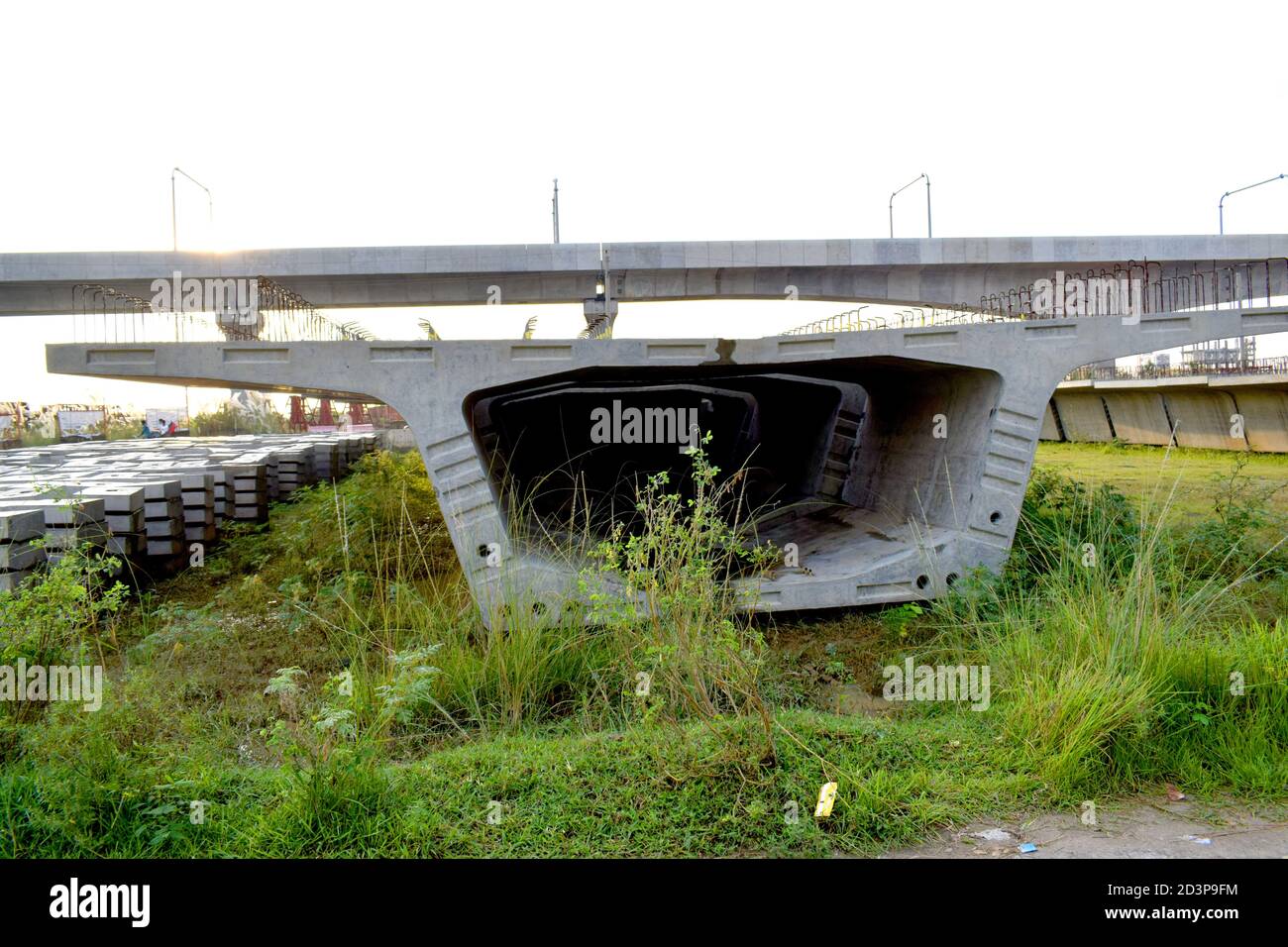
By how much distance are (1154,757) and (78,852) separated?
4910 millimetres

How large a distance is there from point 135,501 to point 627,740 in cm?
714

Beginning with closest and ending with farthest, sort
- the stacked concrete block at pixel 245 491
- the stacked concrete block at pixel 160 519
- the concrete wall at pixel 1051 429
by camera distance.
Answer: the stacked concrete block at pixel 160 519 → the stacked concrete block at pixel 245 491 → the concrete wall at pixel 1051 429

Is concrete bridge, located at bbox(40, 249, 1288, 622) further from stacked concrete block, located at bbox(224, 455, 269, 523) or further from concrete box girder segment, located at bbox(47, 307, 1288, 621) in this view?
stacked concrete block, located at bbox(224, 455, 269, 523)

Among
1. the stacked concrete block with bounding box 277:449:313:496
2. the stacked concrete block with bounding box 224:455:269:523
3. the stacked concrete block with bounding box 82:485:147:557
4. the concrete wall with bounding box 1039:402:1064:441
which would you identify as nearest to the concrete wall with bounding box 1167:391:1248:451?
the concrete wall with bounding box 1039:402:1064:441

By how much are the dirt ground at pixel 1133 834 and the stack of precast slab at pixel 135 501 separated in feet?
17.9

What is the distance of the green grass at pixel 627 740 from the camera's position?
375 centimetres

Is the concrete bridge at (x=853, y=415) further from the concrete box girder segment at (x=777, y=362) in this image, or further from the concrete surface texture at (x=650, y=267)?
the concrete surface texture at (x=650, y=267)

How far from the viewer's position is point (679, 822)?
384cm

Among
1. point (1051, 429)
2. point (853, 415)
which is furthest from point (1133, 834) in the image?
point (1051, 429)

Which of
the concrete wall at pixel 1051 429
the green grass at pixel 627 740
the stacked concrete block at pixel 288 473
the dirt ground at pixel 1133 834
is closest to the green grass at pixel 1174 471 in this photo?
the concrete wall at pixel 1051 429

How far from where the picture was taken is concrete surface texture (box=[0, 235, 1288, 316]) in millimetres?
27594

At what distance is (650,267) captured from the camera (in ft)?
90.8

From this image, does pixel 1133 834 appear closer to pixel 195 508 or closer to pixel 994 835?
pixel 994 835
